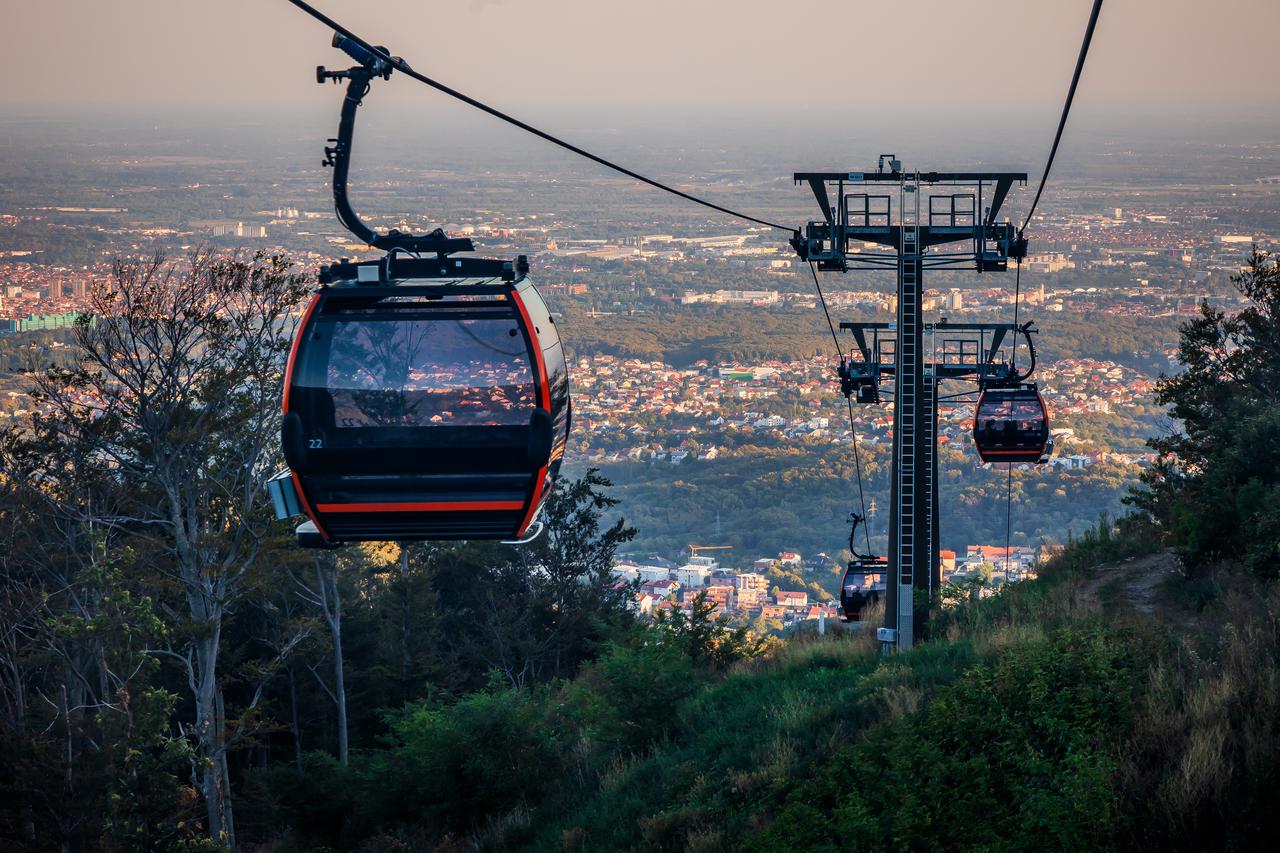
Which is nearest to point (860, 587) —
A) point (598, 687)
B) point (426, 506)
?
point (598, 687)

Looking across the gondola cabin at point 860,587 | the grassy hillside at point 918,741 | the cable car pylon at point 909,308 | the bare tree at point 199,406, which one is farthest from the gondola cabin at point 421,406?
the gondola cabin at point 860,587

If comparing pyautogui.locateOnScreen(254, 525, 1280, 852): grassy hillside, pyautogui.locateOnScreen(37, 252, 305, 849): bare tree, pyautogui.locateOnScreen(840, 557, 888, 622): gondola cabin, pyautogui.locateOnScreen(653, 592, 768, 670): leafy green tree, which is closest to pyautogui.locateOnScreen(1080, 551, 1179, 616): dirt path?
pyautogui.locateOnScreen(254, 525, 1280, 852): grassy hillside

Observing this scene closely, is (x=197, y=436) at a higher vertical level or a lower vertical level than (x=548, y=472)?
lower

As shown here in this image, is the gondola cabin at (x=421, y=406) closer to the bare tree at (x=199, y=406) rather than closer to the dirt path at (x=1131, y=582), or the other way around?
the dirt path at (x=1131, y=582)

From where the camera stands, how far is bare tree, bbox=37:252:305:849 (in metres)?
18.1

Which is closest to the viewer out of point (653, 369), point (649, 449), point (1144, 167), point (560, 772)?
point (560, 772)

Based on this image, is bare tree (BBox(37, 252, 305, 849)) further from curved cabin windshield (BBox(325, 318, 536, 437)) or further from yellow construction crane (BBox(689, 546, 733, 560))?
yellow construction crane (BBox(689, 546, 733, 560))

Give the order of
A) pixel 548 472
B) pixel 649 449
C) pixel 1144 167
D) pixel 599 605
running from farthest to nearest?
pixel 1144 167
pixel 649 449
pixel 599 605
pixel 548 472

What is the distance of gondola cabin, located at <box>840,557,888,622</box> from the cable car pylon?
199cm

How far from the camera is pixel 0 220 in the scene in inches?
3113

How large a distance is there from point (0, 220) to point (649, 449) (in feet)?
134

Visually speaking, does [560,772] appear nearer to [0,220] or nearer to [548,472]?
[548,472]

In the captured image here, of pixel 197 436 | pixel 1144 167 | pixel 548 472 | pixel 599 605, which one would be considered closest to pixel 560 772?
pixel 197 436

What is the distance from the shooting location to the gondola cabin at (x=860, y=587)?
19.4 metres
